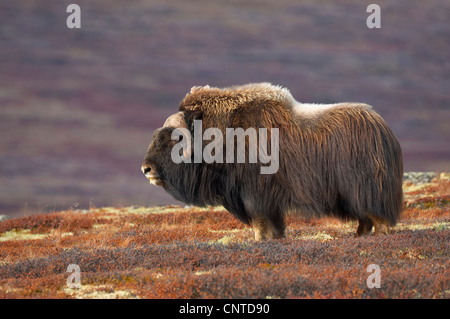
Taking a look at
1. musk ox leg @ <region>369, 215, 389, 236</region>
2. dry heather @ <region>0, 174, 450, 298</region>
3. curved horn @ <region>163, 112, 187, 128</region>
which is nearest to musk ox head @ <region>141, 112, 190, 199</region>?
curved horn @ <region>163, 112, 187, 128</region>

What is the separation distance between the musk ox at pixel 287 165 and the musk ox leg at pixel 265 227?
0.02 m

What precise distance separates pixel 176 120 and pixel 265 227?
2327mm

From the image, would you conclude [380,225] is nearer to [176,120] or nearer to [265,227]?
[265,227]

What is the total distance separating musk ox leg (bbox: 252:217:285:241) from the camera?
27.1ft

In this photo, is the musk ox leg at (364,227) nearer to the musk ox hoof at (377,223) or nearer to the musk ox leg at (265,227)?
the musk ox hoof at (377,223)

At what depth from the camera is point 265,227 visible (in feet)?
27.2

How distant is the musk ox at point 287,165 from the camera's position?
26.2 feet

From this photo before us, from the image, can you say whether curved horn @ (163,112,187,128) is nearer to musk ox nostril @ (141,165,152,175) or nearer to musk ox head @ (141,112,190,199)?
musk ox head @ (141,112,190,199)

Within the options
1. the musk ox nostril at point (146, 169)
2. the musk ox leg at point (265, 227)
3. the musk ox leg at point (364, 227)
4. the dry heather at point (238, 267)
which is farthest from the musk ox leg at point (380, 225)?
the musk ox nostril at point (146, 169)

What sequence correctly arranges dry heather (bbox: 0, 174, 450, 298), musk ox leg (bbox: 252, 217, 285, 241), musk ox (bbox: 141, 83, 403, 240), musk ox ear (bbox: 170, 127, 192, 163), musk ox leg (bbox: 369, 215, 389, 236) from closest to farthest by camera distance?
1. dry heather (bbox: 0, 174, 450, 298)
2. musk ox (bbox: 141, 83, 403, 240)
3. musk ox ear (bbox: 170, 127, 192, 163)
4. musk ox leg (bbox: 252, 217, 285, 241)
5. musk ox leg (bbox: 369, 215, 389, 236)

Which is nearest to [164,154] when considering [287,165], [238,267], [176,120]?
[176,120]

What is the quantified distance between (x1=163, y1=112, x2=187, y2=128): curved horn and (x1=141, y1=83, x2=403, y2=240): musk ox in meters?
0.02
